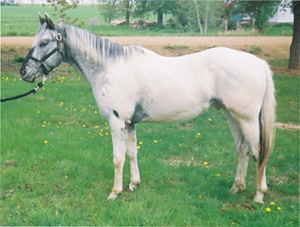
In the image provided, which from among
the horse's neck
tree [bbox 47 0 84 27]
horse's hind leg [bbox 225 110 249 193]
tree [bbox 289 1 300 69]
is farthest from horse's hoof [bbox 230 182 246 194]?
tree [bbox 289 1 300 69]

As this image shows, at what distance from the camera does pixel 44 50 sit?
4457 mm

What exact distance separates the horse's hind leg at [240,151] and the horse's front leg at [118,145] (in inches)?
57.6

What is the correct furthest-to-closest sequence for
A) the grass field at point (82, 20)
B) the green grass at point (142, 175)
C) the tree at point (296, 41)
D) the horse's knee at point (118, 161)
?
the tree at point (296, 41) < the grass field at point (82, 20) < the horse's knee at point (118, 161) < the green grass at point (142, 175)

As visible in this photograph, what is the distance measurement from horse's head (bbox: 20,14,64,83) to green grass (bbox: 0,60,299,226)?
164 centimetres

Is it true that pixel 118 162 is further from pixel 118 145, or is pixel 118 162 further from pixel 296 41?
pixel 296 41

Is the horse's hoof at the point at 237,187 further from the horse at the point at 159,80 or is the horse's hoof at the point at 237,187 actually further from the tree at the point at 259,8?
the tree at the point at 259,8

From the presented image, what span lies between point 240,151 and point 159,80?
61.1 inches

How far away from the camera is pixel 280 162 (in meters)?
6.05

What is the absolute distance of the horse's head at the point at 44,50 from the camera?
4.42m

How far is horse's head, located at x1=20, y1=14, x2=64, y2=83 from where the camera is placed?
174 inches

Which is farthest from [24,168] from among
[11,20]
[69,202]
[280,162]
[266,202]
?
[11,20]

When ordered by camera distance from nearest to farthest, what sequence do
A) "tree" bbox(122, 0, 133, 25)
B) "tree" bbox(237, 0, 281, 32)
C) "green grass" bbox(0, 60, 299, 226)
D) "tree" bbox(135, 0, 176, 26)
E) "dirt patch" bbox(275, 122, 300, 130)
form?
"green grass" bbox(0, 60, 299, 226) < "dirt patch" bbox(275, 122, 300, 130) < "tree" bbox(122, 0, 133, 25) < "tree" bbox(135, 0, 176, 26) < "tree" bbox(237, 0, 281, 32)

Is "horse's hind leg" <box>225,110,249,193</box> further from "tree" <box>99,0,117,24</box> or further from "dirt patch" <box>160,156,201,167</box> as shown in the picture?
"tree" <box>99,0,117,24</box>

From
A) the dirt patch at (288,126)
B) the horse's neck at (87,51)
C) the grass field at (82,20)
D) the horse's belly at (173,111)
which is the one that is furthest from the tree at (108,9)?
the horse's belly at (173,111)
